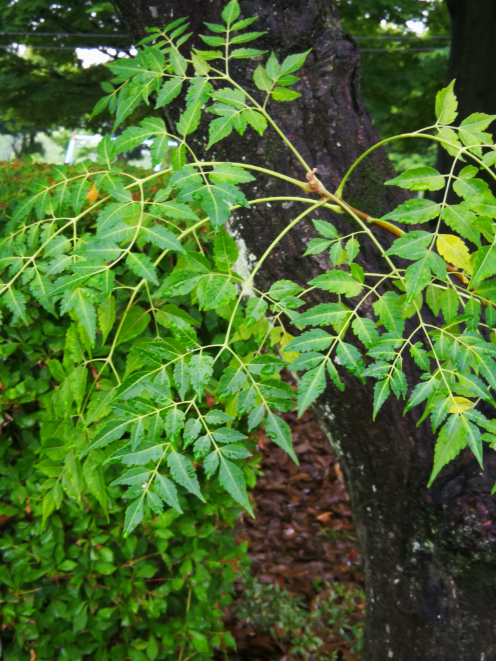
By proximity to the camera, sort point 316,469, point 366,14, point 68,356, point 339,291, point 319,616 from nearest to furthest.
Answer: point 339,291 → point 68,356 → point 319,616 → point 316,469 → point 366,14

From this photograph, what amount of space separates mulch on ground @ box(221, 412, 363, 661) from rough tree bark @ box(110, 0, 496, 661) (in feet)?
4.97

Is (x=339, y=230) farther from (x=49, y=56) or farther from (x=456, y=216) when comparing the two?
(x=49, y=56)

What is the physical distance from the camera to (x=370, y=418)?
5.34ft

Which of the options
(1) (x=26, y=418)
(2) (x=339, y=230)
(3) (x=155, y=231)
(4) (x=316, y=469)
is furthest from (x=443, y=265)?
(4) (x=316, y=469)

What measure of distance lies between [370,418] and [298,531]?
275cm

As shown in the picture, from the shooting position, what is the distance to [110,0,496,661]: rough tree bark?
159cm

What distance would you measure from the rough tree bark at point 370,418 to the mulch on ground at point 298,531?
4.97 feet

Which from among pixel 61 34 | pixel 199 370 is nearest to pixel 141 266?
pixel 199 370

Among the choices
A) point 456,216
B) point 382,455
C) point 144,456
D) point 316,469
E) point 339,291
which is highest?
point 456,216

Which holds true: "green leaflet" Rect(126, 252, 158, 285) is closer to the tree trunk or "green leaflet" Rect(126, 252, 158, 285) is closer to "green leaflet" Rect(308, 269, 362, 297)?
"green leaflet" Rect(308, 269, 362, 297)

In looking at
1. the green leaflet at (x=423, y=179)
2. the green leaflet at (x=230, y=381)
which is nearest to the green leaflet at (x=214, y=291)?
the green leaflet at (x=230, y=381)

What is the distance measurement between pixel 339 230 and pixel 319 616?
2.57 meters

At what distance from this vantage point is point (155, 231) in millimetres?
996

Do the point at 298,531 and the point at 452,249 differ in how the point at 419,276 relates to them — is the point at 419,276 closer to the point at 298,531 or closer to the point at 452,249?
the point at 452,249
